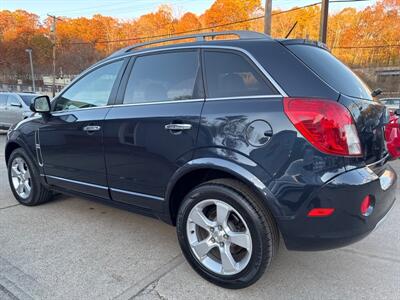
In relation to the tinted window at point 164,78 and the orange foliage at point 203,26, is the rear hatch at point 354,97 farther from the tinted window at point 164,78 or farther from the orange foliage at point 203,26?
the orange foliage at point 203,26

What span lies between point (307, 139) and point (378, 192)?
64 centimetres

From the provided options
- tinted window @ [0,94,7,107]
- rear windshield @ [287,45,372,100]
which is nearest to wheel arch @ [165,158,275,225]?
rear windshield @ [287,45,372,100]

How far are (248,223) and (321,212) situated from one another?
0.47 metres

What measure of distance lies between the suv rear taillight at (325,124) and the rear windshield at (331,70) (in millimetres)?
219

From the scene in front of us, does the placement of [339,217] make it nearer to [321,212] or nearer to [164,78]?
[321,212]

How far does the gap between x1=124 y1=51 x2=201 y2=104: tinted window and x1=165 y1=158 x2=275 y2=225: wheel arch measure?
551 millimetres

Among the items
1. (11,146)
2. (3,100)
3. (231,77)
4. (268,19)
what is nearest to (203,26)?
(268,19)

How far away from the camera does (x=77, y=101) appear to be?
359cm

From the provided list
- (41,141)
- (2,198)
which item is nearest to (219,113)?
(41,141)

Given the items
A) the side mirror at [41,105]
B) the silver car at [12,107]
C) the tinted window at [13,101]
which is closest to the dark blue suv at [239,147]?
the side mirror at [41,105]

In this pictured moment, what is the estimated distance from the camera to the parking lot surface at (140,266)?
2.43m

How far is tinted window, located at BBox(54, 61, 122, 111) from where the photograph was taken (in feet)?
10.7

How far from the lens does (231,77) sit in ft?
8.08

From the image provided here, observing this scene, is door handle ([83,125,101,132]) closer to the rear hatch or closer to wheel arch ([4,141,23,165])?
wheel arch ([4,141,23,165])
